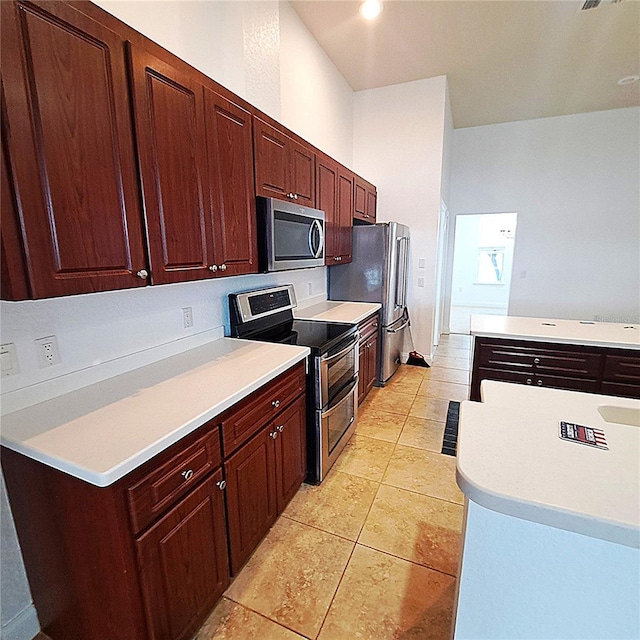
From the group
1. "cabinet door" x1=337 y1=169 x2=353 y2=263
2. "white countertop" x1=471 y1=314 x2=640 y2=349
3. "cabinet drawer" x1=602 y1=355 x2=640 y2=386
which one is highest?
"cabinet door" x1=337 y1=169 x2=353 y2=263

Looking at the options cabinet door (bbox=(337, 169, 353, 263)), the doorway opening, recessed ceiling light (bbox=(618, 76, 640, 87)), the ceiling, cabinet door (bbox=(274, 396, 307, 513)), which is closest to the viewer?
cabinet door (bbox=(274, 396, 307, 513))

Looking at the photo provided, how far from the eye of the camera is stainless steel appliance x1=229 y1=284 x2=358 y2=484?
209 centimetres

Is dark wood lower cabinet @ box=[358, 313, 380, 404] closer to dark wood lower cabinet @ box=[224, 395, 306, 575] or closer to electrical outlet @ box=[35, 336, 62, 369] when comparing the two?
dark wood lower cabinet @ box=[224, 395, 306, 575]

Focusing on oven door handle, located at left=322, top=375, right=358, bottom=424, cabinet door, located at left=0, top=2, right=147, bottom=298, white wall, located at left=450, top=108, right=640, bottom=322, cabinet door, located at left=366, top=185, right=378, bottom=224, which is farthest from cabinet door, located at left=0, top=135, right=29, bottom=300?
white wall, located at left=450, top=108, right=640, bottom=322

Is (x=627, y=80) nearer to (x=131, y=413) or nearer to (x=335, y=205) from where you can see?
(x=335, y=205)

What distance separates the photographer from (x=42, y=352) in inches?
50.6

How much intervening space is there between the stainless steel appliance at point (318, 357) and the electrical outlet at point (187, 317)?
0.32m

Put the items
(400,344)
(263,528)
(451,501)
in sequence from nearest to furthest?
(263,528)
(451,501)
(400,344)

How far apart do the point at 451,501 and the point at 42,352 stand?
2.22m

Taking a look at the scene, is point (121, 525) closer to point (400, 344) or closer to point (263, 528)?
point (263, 528)

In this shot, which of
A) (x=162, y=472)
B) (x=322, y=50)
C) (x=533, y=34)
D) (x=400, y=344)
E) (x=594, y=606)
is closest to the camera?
(x=594, y=606)

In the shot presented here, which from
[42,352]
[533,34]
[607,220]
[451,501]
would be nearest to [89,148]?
[42,352]

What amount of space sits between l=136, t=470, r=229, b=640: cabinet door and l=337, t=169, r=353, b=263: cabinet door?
8.30 ft

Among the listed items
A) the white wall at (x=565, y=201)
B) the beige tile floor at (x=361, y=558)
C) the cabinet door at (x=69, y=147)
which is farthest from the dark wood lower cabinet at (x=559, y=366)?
the white wall at (x=565, y=201)
